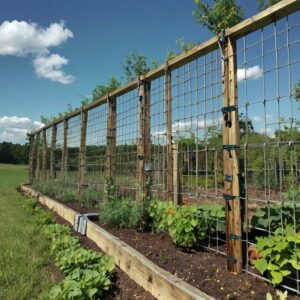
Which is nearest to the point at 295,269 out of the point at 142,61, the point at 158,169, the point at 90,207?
the point at 158,169

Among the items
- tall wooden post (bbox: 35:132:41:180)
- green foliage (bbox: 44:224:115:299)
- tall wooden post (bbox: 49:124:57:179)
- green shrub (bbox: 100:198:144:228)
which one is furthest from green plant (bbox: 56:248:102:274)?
tall wooden post (bbox: 35:132:41:180)

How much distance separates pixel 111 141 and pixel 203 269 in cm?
394

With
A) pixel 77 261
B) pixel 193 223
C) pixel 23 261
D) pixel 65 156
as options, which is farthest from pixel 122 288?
pixel 65 156

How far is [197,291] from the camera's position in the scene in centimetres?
265

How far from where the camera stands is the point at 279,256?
255cm

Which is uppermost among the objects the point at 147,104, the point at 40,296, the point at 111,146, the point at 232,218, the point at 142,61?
the point at 142,61

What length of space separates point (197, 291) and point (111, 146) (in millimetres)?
4386

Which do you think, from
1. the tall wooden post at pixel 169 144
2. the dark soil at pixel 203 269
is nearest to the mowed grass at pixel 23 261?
the dark soil at pixel 203 269

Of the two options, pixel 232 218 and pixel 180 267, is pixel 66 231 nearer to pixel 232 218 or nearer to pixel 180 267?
pixel 180 267

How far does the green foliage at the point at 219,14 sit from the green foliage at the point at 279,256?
32.6 ft

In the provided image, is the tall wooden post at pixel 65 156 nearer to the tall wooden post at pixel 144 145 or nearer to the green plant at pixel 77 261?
the tall wooden post at pixel 144 145

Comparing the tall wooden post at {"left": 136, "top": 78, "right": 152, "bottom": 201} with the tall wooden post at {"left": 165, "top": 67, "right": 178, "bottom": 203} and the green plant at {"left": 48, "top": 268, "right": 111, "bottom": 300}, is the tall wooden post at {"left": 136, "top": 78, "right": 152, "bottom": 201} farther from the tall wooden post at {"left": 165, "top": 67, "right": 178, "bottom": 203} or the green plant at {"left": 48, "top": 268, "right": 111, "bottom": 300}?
the green plant at {"left": 48, "top": 268, "right": 111, "bottom": 300}

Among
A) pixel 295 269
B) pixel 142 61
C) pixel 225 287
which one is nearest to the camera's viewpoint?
pixel 295 269

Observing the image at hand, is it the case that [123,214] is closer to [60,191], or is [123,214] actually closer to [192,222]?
[192,222]
